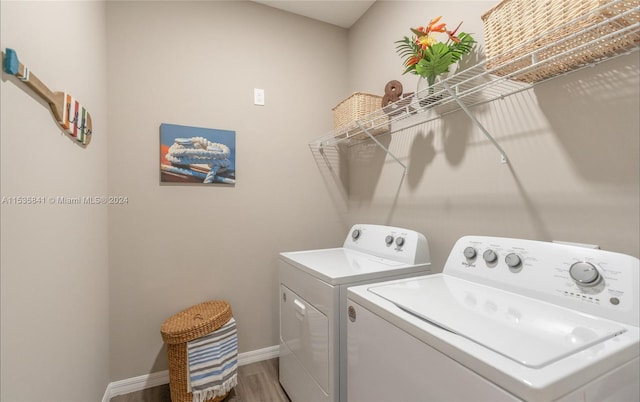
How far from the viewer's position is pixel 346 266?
1.46 meters

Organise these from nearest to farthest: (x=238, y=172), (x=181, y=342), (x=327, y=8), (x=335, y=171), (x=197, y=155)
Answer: (x=181, y=342) → (x=197, y=155) → (x=238, y=172) → (x=327, y=8) → (x=335, y=171)

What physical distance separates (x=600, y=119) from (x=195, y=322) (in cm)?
204

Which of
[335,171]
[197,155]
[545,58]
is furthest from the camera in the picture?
[335,171]

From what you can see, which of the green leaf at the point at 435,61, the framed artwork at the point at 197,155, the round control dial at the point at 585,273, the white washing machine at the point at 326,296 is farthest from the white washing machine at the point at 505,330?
the framed artwork at the point at 197,155

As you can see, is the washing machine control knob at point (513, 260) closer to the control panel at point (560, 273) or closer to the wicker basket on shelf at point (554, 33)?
the control panel at point (560, 273)

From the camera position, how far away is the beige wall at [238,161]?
1.78m

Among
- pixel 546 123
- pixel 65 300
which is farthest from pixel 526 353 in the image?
pixel 65 300

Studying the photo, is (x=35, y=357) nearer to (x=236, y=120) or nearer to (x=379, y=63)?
(x=236, y=120)

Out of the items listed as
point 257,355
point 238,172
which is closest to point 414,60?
point 238,172

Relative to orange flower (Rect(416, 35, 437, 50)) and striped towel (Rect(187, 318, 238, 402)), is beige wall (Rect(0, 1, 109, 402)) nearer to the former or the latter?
striped towel (Rect(187, 318, 238, 402))

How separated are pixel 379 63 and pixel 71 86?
178 cm

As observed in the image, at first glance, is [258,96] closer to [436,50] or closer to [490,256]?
[436,50]

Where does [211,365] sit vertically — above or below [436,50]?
below

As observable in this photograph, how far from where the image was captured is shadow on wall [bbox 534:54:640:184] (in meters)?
0.90
